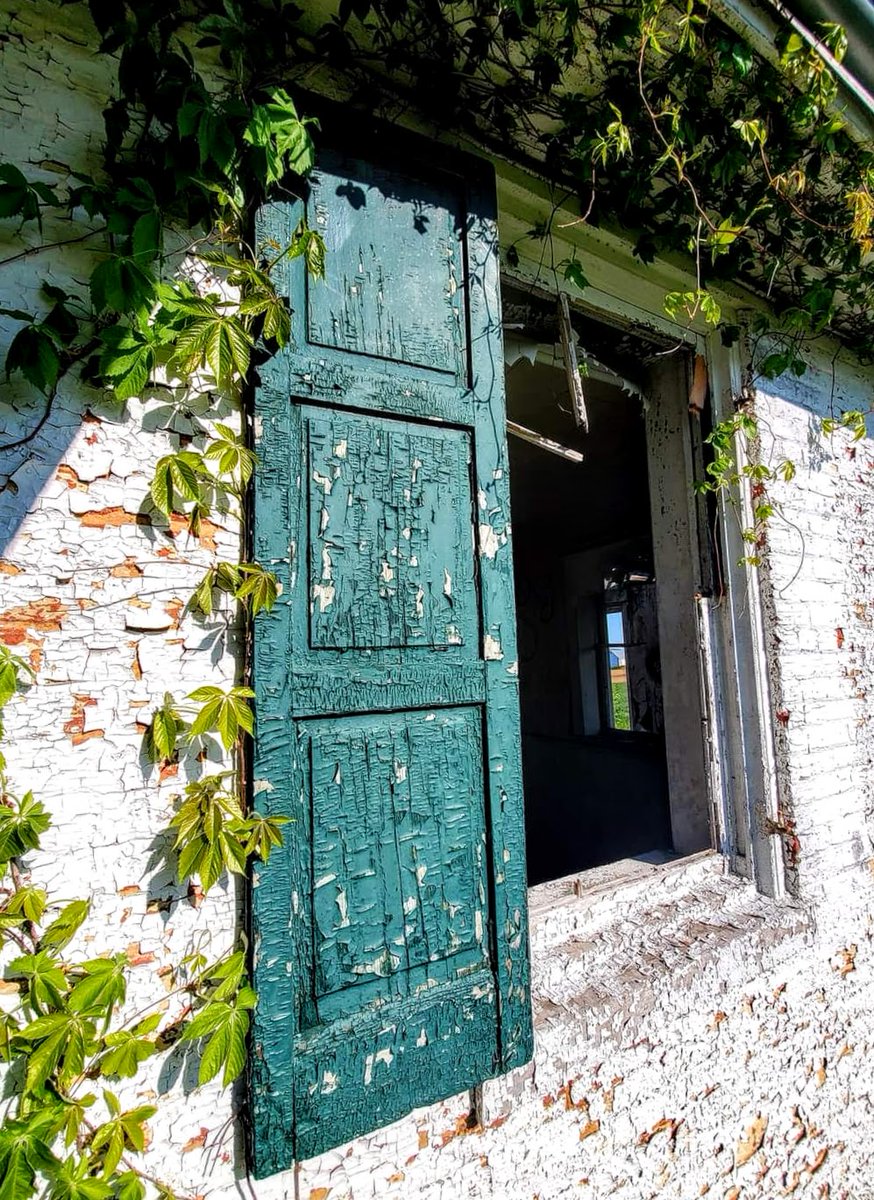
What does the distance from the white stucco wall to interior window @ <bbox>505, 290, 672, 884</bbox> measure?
152cm

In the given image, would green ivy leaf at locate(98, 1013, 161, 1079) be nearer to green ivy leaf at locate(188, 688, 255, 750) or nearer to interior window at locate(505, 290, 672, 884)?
green ivy leaf at locate(188, 688, 255, 750)

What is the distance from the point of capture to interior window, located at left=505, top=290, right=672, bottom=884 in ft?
13.1

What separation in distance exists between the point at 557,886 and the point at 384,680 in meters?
1.04

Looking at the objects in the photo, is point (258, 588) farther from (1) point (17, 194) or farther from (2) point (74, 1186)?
(2) point (74, 1186)

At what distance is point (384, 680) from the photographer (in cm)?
123

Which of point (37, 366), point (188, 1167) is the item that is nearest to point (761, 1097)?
point (188, 1167)

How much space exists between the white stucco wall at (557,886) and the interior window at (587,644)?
4.99ft

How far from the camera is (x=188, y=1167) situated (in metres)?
1.05

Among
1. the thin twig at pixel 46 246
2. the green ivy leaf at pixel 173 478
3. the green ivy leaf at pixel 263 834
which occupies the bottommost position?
the green ivy leaf at pixel 263 834

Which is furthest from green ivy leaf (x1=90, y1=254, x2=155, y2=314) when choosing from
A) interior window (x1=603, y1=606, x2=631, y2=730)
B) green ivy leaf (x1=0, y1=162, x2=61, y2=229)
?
interior window (x1=603, y1=606, x2=631, y2=730)

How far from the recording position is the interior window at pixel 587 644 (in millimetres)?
4008

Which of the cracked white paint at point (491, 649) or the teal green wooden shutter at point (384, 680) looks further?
the cracked white paint at point (491, 649)

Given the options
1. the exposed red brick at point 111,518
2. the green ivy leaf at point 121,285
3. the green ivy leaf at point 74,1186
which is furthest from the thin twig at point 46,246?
the green ivy leaf at point 74,1186

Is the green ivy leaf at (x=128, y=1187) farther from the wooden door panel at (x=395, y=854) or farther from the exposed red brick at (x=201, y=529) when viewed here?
the exposed red brick at (x=201, y=529)
